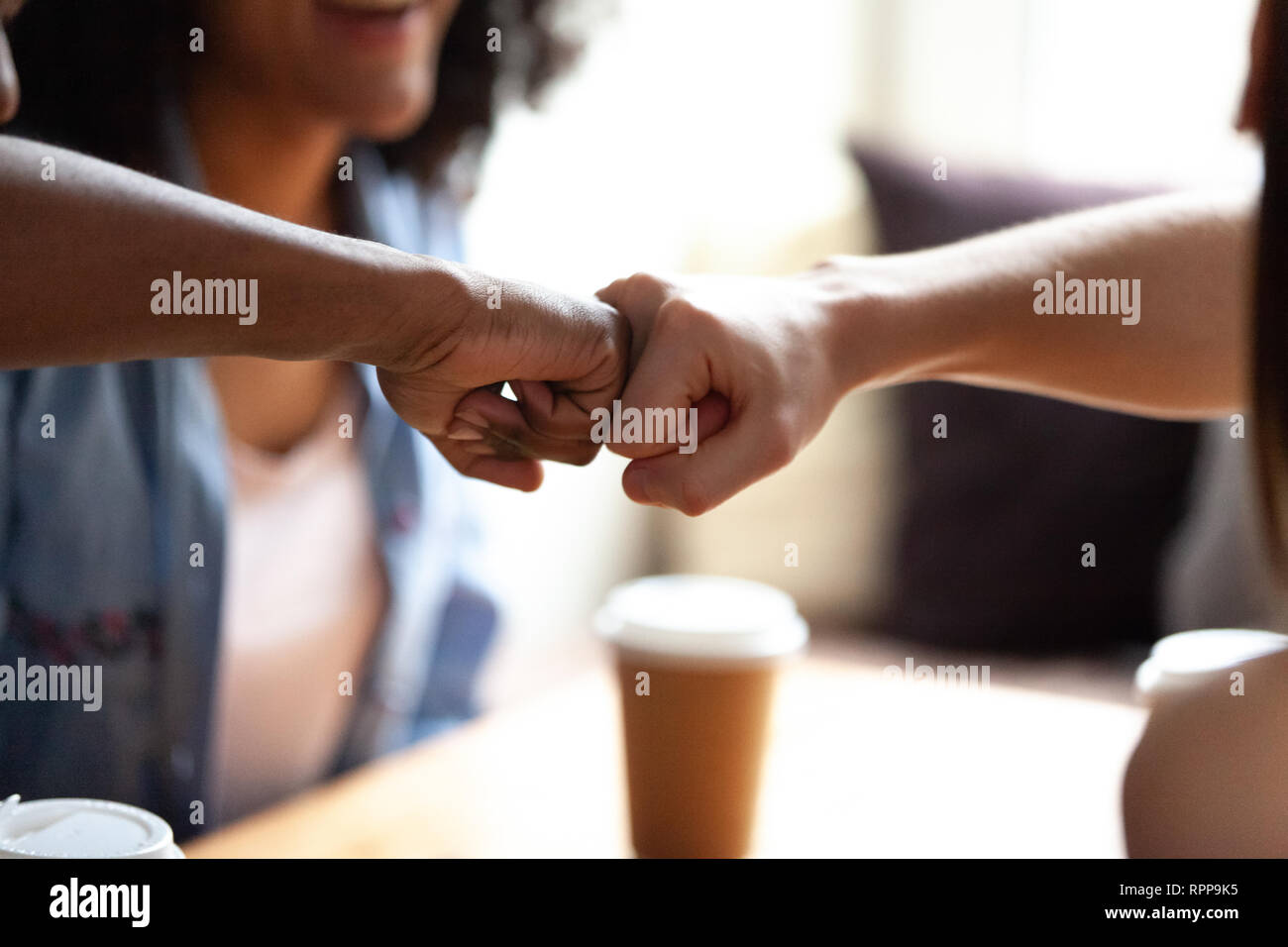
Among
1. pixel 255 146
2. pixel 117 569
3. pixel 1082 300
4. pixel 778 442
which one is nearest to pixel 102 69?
pixel 255 146

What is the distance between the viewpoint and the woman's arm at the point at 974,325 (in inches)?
23.5

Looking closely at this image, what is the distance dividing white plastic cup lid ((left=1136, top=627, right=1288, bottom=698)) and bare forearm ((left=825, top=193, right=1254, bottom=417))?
0.72 ft

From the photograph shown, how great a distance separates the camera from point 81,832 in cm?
42

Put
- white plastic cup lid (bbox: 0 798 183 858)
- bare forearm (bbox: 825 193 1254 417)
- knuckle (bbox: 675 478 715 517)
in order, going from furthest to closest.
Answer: bare forearm (bbox: 825 193 1254 417)
knuckle (bbox: 675 478 715 517)
white plastic cup lid (bbox: 0 798 183 858)

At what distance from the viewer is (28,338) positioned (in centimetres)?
44

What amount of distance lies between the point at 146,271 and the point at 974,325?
18.5 inches

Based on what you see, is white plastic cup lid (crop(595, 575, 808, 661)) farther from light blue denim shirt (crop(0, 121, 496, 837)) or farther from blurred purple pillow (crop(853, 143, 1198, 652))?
blurred purple pillow (crop(853, 143, 1198, 652))

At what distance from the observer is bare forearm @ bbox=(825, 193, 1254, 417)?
0.68 metres

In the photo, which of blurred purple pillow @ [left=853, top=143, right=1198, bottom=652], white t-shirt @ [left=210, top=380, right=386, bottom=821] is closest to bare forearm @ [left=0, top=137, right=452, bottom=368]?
white t-shirt @ [left=210, top=380, right=386, bottom=821]

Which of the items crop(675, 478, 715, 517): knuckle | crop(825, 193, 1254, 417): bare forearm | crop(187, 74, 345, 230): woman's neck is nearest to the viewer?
crop(675, 478, 715, 517): knuckle

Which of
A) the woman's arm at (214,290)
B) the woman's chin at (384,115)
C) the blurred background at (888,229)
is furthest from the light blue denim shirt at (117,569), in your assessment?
the blurred background at (888,229)

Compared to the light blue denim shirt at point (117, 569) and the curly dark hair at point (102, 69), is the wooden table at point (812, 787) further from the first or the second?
the curly dark hair at point (102, 69)

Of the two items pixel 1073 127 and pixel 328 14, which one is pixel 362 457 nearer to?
pixel 328 14
